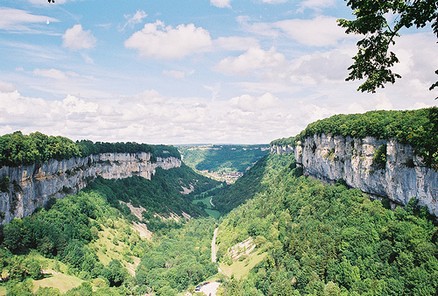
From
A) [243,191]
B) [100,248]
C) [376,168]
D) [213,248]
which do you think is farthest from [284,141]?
[376,168]

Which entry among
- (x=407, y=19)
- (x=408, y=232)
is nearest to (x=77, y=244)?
(x=408, y=232)

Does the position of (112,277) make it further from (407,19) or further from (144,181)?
(144,181)

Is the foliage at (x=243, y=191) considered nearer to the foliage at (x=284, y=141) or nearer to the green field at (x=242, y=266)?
the foliage at (x=284, y=141)

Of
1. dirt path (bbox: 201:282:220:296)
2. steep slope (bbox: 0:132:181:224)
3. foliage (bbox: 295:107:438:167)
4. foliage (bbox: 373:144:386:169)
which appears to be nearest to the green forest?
foliage (bbox: 295:107:438:167)

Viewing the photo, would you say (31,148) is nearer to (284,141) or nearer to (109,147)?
(109,147)

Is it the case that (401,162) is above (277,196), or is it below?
above

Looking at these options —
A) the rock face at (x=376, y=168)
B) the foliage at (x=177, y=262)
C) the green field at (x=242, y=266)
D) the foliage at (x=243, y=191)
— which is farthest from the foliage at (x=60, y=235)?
the foliage at (x=243, y=191)
